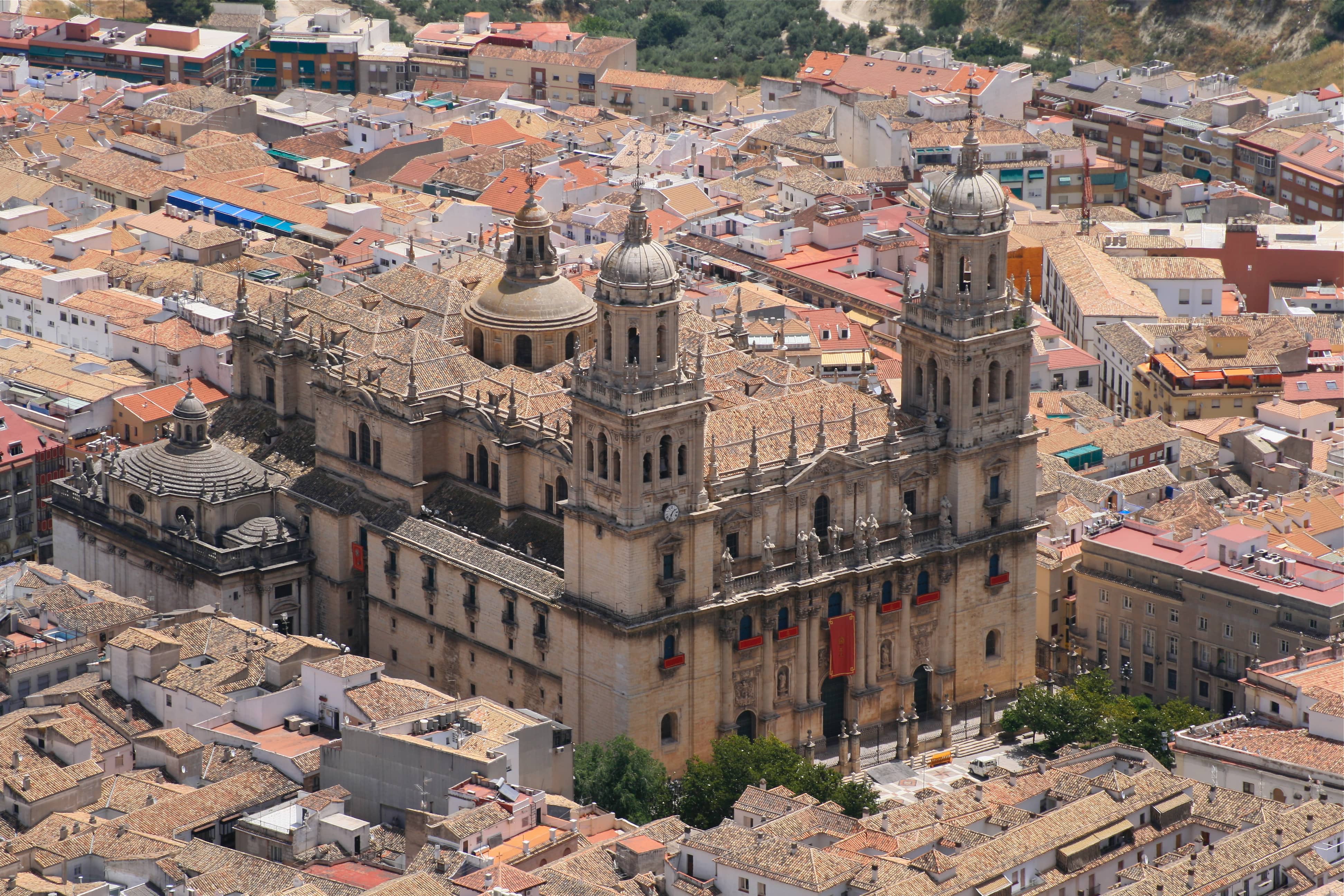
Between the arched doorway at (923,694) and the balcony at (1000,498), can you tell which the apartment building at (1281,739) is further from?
the arched doorway at (923,694)

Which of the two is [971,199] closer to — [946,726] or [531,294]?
[531,294]

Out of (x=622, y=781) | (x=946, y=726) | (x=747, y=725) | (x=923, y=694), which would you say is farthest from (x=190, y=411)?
(x=946, y=726)

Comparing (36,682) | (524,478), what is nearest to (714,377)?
(524,478)

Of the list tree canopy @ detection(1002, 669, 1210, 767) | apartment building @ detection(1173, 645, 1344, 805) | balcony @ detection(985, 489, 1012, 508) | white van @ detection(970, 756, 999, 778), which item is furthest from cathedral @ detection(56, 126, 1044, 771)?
apartment building @ detection(1173, 645, 1344, 805)

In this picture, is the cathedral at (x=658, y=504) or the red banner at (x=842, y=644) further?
the red banner at (x=842, y=644)

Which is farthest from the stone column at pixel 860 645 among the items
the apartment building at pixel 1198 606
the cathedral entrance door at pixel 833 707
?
the apartment building at pixel 1198 606

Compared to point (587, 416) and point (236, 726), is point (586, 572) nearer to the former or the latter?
point (587, 416)
